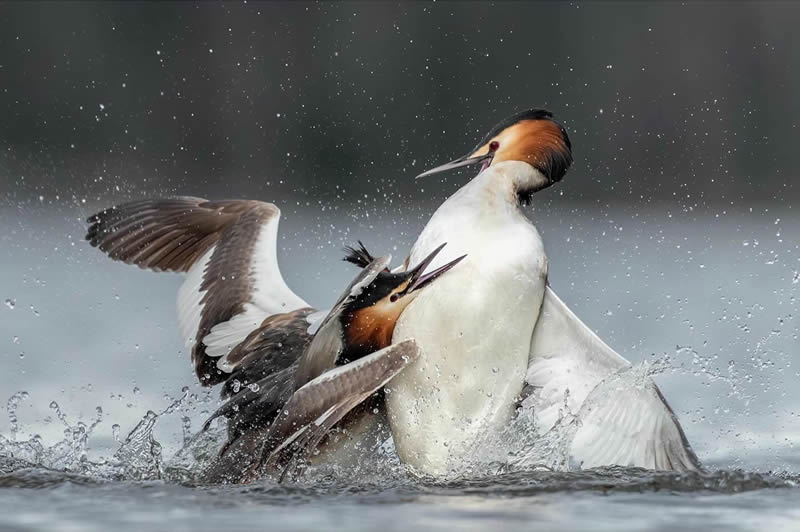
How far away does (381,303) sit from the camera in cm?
676

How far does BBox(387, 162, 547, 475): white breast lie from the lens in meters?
6.79

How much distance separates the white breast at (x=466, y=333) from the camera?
6785 mm

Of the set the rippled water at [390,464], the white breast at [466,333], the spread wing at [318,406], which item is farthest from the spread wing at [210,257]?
the white breast at [466,333]

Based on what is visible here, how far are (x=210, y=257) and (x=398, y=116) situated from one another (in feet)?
64.7

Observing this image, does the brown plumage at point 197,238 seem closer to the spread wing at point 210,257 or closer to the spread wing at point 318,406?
the spread wing at point 210,257

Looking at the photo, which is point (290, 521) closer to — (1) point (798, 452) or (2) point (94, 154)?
(1) point (798, 452)

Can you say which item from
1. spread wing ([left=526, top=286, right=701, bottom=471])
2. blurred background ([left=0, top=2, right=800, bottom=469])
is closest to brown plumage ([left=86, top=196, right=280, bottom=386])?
spread wing ([left=526, top=286, right=701, bottom=471])

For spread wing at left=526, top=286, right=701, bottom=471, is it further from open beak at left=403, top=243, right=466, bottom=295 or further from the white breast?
open beak at left=403, top=243, right=466, bottom=295

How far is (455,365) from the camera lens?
6812 millimetres

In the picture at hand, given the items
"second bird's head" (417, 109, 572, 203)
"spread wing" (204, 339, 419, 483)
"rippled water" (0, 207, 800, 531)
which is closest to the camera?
"rippled water" (0, 207, 800, 531)

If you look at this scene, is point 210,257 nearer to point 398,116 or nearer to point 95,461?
point 95,461

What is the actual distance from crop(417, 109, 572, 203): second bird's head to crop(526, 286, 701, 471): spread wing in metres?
0.52

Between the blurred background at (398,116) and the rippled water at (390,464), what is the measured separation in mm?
223

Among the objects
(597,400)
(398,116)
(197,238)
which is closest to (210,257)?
(197,238)
